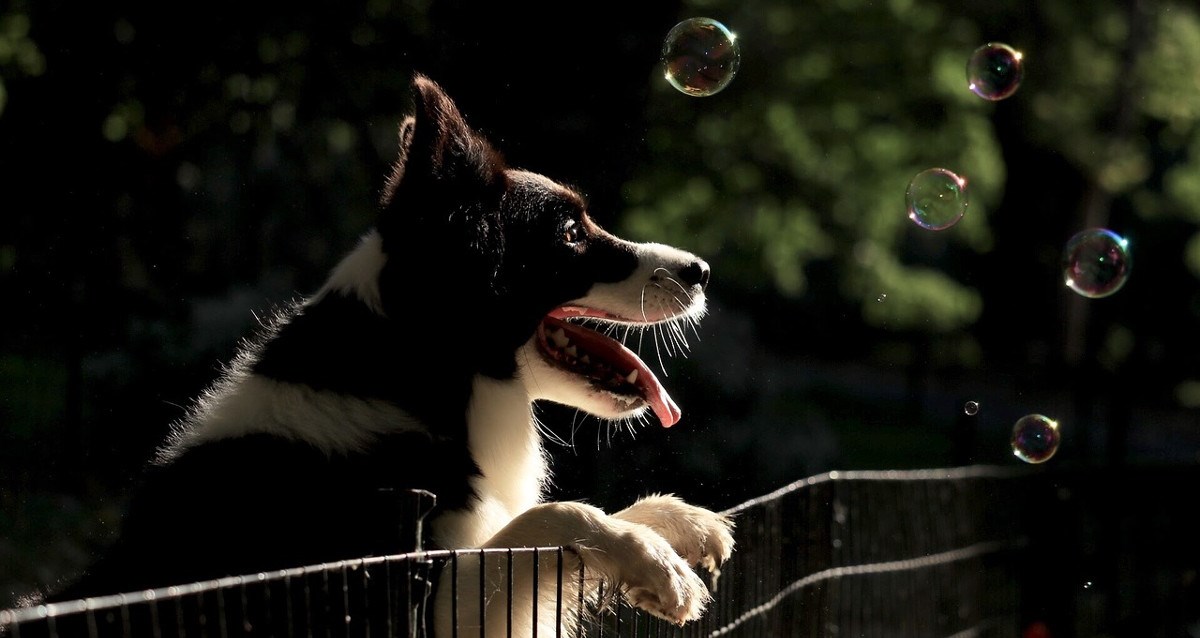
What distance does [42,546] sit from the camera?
8.27 meters

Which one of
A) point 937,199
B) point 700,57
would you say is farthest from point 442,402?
point 937,199

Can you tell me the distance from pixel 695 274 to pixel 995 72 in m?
3.04

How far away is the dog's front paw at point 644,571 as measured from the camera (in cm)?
320

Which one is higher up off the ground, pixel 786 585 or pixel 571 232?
pixel 571 232

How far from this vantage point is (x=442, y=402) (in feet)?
11.7

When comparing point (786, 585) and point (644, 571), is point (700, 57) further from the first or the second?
point (644, 571)

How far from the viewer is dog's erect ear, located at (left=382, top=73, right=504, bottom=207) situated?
3.51 m

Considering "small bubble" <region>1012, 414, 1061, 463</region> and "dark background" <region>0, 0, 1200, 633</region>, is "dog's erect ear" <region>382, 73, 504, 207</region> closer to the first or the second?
"small bubble" <region>1012, 414, 1061, 463</region>

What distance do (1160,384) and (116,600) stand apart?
2296cm

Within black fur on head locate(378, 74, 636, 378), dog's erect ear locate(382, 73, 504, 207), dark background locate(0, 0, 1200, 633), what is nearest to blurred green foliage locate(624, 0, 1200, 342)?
dark background locate(0, 0, 1200, 633)

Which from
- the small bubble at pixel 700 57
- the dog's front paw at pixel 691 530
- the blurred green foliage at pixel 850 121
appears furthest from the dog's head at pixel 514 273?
the blurred green foliage at pixel 850 121

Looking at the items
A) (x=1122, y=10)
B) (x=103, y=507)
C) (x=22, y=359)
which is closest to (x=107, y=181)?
(x=22, y=359)

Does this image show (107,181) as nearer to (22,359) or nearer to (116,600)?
(22,359)

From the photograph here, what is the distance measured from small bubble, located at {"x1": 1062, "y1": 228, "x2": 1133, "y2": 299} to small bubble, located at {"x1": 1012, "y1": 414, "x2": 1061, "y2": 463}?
0.73 metres
